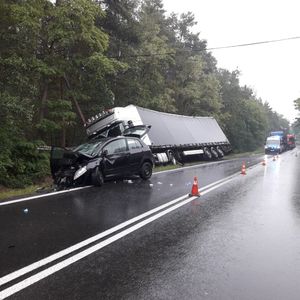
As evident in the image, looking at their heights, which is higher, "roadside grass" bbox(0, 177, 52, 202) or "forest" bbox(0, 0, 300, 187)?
"forest" bbox(0, 0, 300, 187)

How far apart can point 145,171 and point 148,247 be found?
27.4 feet

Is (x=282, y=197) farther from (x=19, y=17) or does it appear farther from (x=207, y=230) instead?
(x=19, y=17)

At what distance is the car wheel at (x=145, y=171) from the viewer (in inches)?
550

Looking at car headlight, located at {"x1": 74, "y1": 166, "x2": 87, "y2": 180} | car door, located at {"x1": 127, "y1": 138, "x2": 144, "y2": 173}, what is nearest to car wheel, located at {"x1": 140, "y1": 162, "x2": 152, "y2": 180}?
car door, located at {"x1": 127, "y1": 138, "x2": 144, "y2": 173}

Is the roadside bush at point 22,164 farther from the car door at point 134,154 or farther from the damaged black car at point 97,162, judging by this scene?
the car door at point 134,154

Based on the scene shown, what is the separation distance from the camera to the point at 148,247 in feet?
19.0

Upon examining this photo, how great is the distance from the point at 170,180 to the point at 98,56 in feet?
22.0

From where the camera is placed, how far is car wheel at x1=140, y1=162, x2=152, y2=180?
13972 mm

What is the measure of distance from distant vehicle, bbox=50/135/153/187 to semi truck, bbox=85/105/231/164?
6064mm

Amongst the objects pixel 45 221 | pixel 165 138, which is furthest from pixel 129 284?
pixel 165 138

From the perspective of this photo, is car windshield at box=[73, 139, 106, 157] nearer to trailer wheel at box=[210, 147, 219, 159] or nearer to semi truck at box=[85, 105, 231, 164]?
semi truck at box=[85, 105, 231, 164]

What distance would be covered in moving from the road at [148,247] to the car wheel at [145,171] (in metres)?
3.72

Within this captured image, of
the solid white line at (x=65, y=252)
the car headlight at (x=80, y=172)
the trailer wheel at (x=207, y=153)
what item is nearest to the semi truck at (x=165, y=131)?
the trailer wheel at (x=207, y=153)

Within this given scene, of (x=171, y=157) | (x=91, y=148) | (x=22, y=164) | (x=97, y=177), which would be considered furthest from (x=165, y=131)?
(x=97, y=177)
